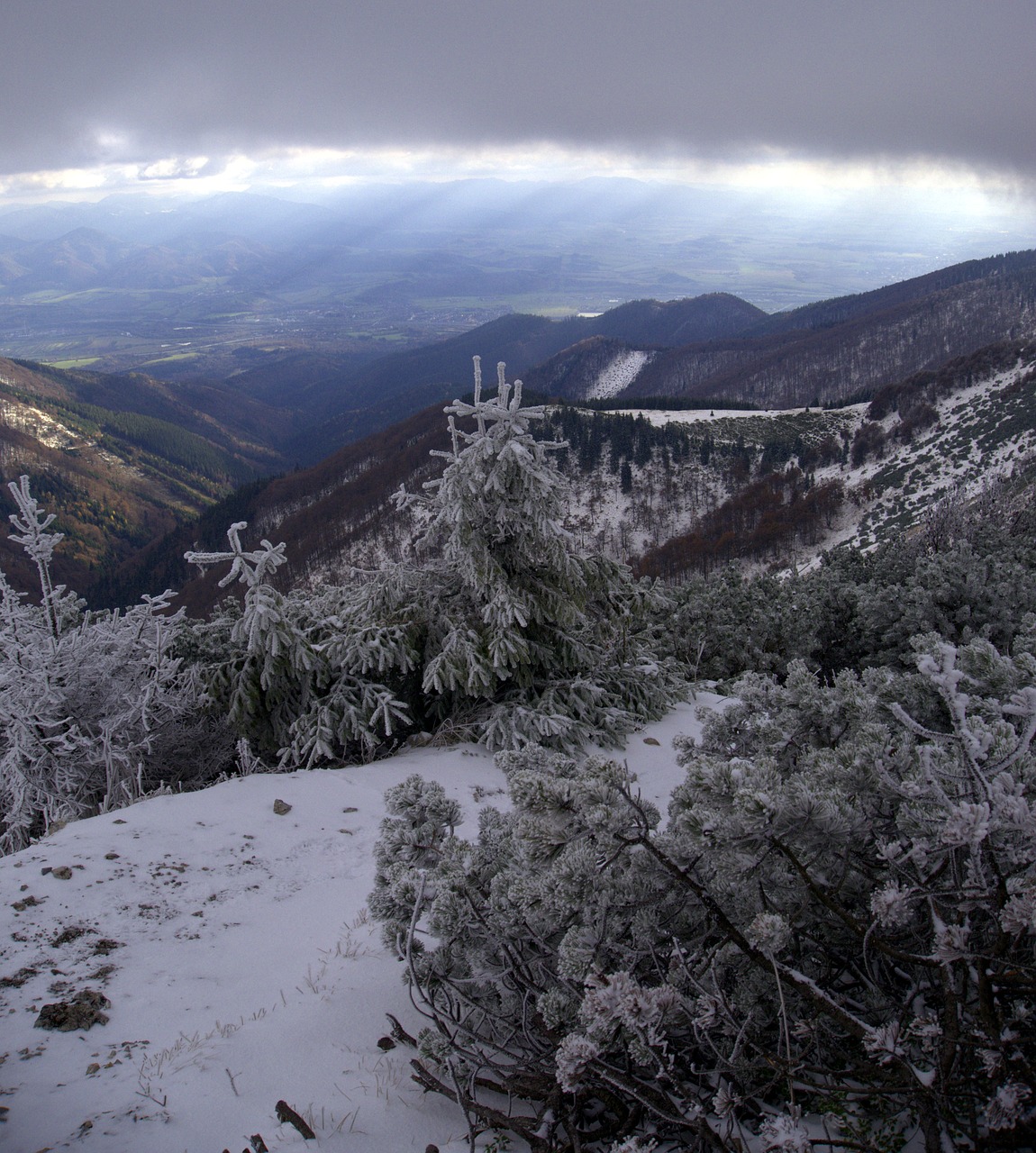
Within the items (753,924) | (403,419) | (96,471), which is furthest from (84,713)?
(96,471)

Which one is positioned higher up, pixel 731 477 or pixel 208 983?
pixel 208 983

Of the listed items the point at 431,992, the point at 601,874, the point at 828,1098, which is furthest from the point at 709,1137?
the point at 431,992

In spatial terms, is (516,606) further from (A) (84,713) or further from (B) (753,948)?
(B) (753,948)

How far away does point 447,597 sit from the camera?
851cm

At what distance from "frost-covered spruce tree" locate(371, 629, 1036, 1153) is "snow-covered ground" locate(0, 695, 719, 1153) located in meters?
0.46

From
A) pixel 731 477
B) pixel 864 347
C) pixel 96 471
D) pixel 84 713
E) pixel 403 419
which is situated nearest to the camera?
pixel 84 713

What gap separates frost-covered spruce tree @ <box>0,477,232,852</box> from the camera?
21.1ft

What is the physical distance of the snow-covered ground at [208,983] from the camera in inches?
101

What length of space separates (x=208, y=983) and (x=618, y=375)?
19943 cm

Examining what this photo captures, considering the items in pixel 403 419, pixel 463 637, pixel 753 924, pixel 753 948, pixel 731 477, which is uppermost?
pixel 403 419

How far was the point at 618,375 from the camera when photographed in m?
191

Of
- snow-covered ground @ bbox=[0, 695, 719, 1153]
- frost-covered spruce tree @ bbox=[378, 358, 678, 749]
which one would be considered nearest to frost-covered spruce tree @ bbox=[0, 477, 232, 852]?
snow-covered ground @ bbox=[0, 695, 719, 1153]

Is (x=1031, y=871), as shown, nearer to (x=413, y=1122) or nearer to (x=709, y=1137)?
(x=709, y=1137)

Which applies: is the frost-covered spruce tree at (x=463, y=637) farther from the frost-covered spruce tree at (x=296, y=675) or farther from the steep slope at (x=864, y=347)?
the steep slope at (x=864, y=347)
